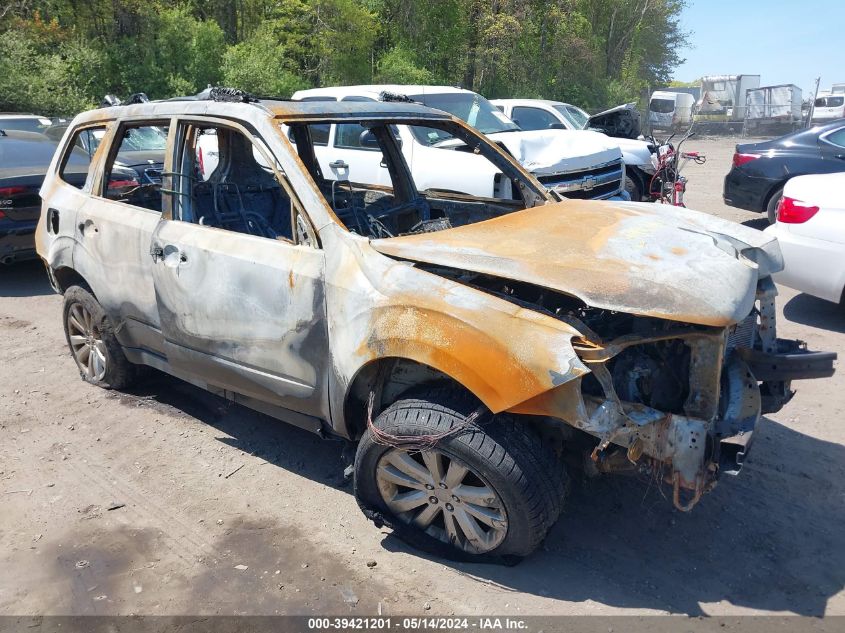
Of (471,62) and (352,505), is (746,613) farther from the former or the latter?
(471,62)

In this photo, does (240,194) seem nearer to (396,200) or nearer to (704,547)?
(396,200)

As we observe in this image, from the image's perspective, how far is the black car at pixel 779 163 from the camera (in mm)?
9211

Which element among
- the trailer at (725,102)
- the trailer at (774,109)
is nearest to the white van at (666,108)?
the trailer at (725,102)

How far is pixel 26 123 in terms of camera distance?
428 inches

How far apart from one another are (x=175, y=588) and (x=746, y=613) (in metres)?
2.35

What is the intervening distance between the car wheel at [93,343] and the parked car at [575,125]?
6.86 metres

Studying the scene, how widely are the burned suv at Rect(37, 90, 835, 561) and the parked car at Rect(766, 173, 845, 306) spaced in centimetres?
226

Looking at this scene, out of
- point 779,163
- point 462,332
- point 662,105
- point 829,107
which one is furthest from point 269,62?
point 829,107

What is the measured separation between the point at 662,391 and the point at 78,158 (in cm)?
437

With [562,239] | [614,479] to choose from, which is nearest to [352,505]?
[614,479]

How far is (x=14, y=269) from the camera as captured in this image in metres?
8.29

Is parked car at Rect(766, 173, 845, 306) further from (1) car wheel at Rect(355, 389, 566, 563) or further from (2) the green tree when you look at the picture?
(2) the green tree

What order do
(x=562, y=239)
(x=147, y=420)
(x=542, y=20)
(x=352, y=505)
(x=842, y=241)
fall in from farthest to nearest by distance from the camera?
(x=542, y=20), (x=842, y=241), (x=147, y=420), (x=352, y=505), (x=562, y=239)

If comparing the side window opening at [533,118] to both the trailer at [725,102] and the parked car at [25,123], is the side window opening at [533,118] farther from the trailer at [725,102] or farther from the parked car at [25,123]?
the trailer at [725,102]
